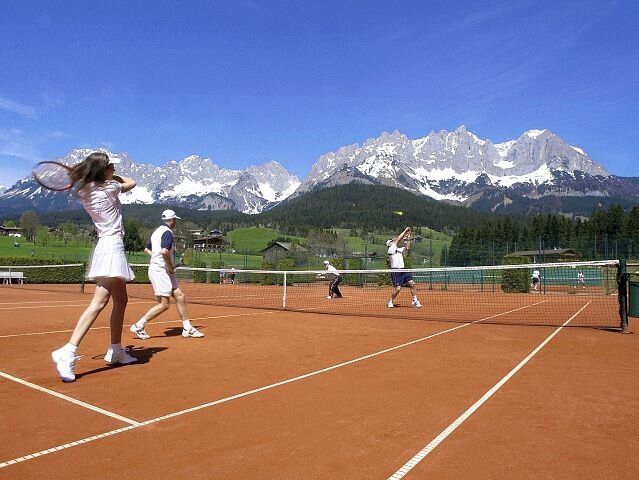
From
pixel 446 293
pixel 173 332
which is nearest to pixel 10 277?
pixel 446 293

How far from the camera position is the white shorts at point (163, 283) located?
8.06 m

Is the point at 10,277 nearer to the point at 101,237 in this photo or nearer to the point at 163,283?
the point at 163,283

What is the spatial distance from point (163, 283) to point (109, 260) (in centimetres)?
277

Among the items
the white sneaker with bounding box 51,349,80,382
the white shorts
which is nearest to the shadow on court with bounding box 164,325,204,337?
the white shorts

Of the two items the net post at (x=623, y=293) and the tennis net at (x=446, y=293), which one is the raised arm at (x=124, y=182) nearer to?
the tennis net at (x=446, y=293)

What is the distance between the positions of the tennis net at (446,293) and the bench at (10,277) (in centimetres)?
670

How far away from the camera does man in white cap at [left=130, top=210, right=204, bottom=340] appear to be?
8.02 meters

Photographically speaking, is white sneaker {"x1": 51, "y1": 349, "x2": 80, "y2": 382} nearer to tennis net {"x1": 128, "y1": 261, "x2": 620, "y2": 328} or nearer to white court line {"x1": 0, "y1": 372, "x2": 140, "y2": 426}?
white court line {"x1": 0, "y1": 372, "x2": 140, "y2": 426}

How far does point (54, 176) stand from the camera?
5.26 meters

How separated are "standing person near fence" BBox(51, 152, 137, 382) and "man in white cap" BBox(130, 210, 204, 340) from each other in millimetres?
2383

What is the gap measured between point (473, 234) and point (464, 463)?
116242 mm

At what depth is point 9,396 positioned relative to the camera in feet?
15.1

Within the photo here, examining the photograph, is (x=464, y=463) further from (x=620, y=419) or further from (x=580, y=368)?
(x=580, y=368)

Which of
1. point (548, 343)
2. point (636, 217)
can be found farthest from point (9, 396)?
point (636, 217)
